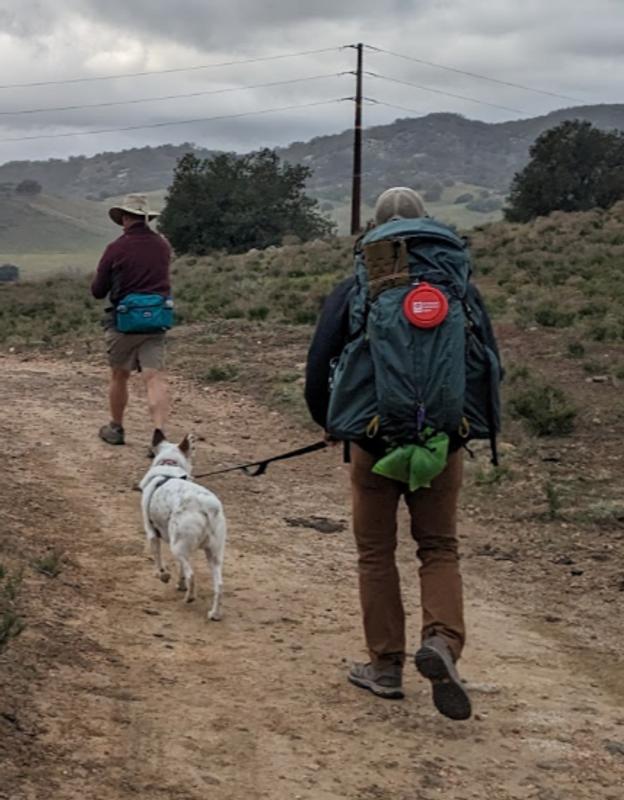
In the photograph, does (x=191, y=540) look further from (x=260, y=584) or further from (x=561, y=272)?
(x=561, y=272)

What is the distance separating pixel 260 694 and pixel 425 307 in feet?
5.80

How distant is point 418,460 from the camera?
428 centimetres

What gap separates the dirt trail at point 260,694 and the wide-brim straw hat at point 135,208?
2.34 metres

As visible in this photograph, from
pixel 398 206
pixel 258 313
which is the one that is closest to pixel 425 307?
pixel 398 206

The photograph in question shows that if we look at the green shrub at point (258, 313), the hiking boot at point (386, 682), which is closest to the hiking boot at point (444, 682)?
the hiking boot at point (386, 682)

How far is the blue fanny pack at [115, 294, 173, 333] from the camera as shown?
8.81 m

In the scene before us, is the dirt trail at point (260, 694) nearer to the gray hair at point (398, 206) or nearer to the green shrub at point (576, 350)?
the gray hair at point (398, 206)

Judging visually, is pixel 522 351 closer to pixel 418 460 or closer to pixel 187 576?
pixel 187 576

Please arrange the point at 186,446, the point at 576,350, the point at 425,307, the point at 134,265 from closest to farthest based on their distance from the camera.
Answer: the point at 425,307 → the point at 186,446 → the point at 134,265 → the point at 576,350

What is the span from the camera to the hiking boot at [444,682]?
429 cm

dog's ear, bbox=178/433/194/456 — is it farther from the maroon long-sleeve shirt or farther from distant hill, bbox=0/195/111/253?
distant hill, bbox=0/195/111/253

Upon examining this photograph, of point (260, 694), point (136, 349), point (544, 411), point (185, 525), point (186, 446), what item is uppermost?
point (136, 349)

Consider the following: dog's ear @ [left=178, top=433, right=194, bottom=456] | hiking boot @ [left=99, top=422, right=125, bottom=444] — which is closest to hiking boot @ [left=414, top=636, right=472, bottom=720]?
dog's ear @ [left=178, top=433, right=194, bottom=456]

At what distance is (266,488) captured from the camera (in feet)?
29.1
